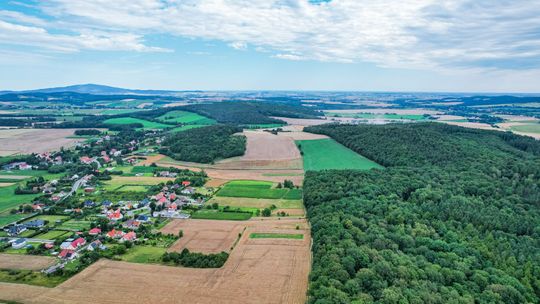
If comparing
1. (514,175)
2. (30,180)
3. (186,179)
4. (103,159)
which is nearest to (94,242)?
(186,179)

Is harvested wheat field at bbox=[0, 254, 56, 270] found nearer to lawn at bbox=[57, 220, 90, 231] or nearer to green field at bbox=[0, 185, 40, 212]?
lawn at bbox=[57, 220, 90, 231]

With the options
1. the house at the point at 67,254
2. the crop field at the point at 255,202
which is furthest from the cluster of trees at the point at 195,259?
the crop field at the point at 255,202

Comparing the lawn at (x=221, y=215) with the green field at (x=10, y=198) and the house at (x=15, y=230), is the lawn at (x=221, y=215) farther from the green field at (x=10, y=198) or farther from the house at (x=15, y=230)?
the green field at (x=10, y=198)

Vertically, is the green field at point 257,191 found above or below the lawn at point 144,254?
above

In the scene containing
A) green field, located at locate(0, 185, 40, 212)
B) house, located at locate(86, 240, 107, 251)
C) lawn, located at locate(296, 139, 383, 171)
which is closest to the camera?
house, located at locate(86, 240, 107, 251)

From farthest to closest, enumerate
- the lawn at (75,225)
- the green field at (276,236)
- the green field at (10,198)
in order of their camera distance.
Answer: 1. the green field at (10,198)
2. the lawn at (75,225)
3. the green field at (276,236)

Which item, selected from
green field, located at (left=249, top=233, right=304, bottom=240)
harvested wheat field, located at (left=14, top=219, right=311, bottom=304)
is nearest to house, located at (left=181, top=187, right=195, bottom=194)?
green field, located at (left=249, top=233, right=304, bottom=240)
